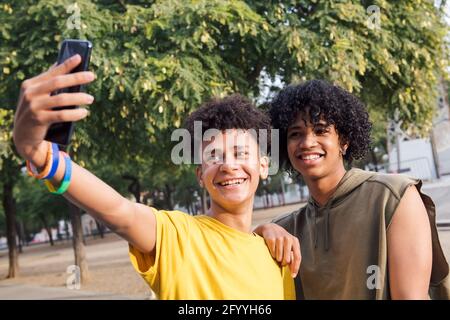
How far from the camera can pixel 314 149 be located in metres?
2.35

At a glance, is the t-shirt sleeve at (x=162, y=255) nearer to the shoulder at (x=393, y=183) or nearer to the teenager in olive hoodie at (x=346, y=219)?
the teenager in olive hoodie at (x=346, y=219)

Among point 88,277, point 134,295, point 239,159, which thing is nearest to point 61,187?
point 239,159

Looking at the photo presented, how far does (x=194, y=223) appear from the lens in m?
2.04

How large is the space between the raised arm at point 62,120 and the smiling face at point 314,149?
0.84 meters

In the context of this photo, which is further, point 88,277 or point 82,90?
point 88,277

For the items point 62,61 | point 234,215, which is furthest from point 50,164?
point 234,215

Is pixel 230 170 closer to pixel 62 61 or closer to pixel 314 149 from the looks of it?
pixel 314 149

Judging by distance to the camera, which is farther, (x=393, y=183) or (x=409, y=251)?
(x=393, y=183)

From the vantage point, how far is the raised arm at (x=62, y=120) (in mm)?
1385

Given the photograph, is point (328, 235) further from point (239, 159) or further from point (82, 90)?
point (82, 90)

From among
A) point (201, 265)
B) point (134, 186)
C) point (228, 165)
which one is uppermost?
point (134, 186)

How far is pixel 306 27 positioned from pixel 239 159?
20.7 ft

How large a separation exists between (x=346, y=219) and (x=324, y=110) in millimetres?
497

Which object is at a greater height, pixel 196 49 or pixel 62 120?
pixel 196 49
